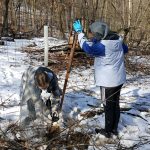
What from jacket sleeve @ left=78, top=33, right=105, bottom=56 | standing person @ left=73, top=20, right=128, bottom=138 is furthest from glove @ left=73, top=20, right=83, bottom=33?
jacket sleeve @ left=78, top=33, right=105, bottom=56

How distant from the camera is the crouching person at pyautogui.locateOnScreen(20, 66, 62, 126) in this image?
609cm

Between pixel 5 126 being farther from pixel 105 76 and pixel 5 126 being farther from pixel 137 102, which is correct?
pixel 137 102

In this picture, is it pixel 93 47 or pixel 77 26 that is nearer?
pixel 93 47

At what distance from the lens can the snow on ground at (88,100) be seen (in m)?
6.70

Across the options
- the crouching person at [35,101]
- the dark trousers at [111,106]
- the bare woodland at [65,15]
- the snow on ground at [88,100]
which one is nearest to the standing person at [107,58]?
the dark trousers at [111,106]

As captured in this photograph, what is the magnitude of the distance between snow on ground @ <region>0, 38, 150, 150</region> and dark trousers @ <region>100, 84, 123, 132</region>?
232mm

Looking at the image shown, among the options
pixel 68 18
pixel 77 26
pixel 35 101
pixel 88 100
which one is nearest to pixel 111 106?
pixel 35 101

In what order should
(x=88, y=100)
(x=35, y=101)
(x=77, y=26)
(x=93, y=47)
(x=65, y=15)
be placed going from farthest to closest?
1. (x=65, y=15)
2. (x=88, y=100)
3. (x=35, y=101)
4. (x=77, y=26)
5. (x=93, y=47)

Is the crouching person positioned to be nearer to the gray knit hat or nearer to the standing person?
the standing person

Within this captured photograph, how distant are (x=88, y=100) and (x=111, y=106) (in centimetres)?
190

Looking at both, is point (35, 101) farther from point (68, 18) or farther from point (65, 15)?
point (65, 15)

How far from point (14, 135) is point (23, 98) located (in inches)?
36.0

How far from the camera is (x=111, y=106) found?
633 cm

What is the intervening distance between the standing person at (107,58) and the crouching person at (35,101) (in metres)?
0.68
